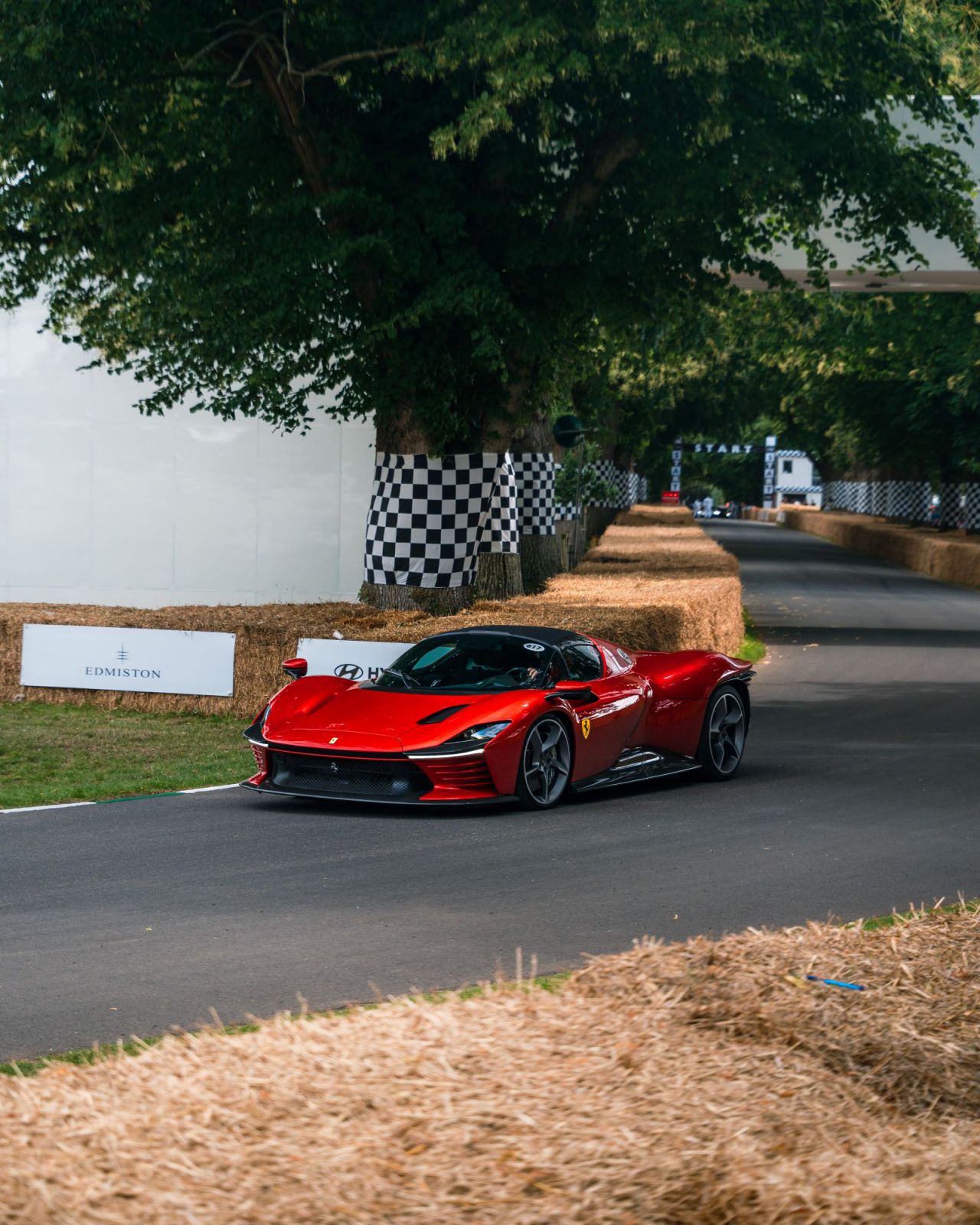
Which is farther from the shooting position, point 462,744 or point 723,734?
point 723,734

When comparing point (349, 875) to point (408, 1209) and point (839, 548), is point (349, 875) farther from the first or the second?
point (839, 548)

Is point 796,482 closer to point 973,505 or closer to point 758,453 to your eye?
point 758,453

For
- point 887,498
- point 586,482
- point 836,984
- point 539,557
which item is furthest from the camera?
point 887,498

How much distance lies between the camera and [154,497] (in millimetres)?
27234

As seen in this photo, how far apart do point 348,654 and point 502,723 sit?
432 centimetres

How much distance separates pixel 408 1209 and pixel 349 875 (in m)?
5.88

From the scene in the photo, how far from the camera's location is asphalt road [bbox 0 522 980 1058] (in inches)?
261

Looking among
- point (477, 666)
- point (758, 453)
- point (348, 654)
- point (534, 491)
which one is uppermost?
point (758, 453)

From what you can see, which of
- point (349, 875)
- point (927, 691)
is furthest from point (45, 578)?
point (349, 875)

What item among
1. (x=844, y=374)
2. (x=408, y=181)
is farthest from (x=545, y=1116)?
(x=844, y=374)

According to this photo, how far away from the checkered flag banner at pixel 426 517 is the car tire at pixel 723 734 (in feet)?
22.9

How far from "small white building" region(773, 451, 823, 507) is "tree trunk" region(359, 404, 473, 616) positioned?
156 meters

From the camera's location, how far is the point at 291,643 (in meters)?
15.3

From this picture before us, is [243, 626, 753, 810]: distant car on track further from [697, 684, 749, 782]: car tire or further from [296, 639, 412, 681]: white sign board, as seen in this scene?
[296, 639, 412, 681]: white sign board
